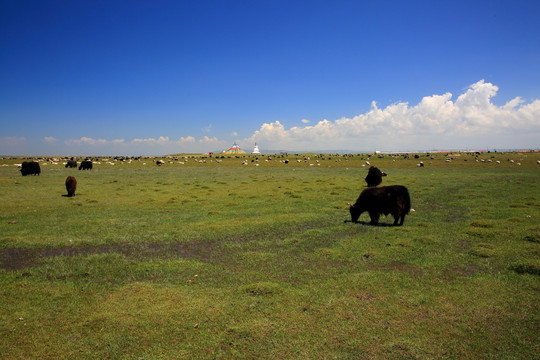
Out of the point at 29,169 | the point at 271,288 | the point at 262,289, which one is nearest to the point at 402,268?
the point at 271,288

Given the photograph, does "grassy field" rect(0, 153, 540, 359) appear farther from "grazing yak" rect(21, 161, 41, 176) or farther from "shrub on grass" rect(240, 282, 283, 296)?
"grazing yak" rect(21, 161, 41, 176)

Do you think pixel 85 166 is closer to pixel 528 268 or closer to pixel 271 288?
pixel 271 288

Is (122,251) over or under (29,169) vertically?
under

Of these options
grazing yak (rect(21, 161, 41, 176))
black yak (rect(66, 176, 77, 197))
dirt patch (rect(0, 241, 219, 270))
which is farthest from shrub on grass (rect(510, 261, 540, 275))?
grazing yak (rect(21, 161, 41, 176))

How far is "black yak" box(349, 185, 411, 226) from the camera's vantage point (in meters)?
14.6

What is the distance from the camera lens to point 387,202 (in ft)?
48.8

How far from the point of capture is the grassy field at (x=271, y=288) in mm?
5824

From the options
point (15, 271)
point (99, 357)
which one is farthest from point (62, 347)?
point (15, 271)

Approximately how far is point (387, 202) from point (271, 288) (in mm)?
9415

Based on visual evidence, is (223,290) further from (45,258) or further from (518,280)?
(518,280)

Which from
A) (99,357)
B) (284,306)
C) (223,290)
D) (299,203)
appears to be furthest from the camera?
(299,203)

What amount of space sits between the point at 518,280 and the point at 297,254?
22.4 feet

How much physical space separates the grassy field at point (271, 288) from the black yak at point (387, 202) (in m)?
1.06

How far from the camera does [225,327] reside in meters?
6.41
